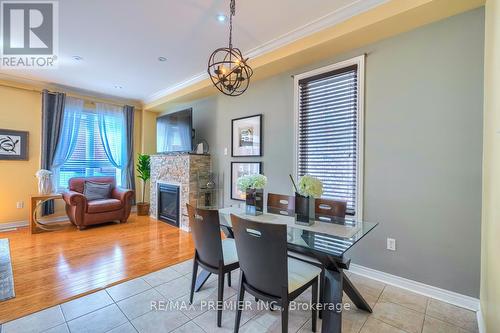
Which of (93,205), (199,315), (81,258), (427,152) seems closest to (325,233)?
(199,315)

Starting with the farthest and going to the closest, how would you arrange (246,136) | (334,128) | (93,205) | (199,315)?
(93,205) → (246,136) → (334,128) → (199,315)

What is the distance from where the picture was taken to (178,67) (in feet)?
12.0

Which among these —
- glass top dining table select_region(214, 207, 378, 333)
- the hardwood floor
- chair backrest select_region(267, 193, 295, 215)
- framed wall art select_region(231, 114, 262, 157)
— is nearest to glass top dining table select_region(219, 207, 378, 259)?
glass top dining table select_region(214, 207, 378, 333)

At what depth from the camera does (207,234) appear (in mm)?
1760

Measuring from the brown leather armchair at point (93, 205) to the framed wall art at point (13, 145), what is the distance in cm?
91

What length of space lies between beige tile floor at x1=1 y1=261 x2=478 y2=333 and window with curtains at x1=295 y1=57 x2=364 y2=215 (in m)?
0.97

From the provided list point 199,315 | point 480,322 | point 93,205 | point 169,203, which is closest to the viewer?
point 480,322

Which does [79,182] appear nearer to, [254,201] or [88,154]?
[88,154]

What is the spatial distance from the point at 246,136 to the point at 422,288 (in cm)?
283

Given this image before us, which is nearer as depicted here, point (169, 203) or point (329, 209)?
point (329, 209)

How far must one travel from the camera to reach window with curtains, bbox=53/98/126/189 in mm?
4629

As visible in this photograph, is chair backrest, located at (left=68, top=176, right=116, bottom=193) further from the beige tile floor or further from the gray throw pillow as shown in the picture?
the beige tile floor

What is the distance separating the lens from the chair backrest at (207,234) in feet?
5.56

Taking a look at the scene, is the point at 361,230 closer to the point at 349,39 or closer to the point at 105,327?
the point at 349,39
